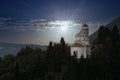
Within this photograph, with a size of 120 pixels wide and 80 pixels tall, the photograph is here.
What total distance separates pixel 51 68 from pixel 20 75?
225 inches

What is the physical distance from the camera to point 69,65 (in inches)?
1895

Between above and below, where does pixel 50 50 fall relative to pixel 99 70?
above

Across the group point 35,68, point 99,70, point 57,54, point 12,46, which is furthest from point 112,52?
point 12,46

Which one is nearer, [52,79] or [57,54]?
[52,79]

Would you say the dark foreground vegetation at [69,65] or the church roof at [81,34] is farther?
the church roof at [81,34]

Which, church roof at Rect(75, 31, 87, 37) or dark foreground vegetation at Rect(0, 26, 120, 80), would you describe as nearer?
dark foreground vegetation at Rect(0, 26, 120, 80)

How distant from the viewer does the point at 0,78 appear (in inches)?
2039

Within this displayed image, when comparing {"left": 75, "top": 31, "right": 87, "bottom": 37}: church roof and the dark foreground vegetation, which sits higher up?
{"left": 75, "top": 31, "right": 87, "bottom": 37}: church roof

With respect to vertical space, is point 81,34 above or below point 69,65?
above

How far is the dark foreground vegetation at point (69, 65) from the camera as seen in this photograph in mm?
45094

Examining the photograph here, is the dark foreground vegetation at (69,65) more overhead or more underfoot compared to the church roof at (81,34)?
more underfoot

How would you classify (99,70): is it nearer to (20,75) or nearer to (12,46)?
(20,75)

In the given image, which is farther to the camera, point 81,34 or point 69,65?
point 81,34

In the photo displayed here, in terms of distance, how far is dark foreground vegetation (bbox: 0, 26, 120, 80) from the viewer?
4509cm
